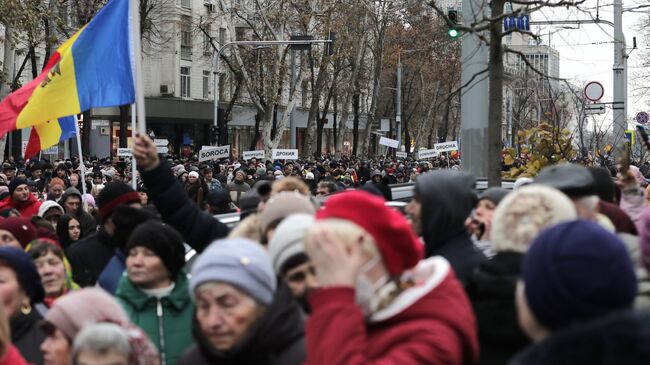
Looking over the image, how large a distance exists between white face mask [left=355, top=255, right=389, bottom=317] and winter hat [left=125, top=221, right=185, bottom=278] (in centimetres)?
197

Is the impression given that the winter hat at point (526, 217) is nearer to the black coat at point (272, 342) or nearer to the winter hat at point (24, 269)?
the black coat at point (272, 342)

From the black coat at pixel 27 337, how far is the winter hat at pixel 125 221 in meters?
1.40

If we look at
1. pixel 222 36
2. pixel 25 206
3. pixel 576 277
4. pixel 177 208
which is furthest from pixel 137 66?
pixel 222 36

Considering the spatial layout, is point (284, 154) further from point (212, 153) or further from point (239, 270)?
point (239, 270)

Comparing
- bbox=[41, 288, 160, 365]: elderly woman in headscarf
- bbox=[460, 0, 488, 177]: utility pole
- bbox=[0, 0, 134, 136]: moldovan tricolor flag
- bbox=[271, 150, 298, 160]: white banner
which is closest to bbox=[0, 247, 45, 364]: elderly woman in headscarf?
bbox=[41, 288, 160, 365]: elderly woman in headscarf

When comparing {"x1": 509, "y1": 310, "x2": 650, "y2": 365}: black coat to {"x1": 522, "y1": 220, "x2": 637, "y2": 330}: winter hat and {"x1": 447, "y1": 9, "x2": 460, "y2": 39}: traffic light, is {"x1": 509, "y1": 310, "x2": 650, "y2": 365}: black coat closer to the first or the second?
{"x1": 522, "y1": 220, "x2": 637, "y2": 330}: winter hat

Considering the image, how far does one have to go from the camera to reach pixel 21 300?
4.84m

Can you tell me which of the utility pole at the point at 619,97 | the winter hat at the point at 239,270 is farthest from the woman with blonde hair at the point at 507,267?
the utility pole at the point at 619,97

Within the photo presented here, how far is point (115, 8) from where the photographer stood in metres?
9.91

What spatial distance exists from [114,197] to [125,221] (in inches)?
39.3

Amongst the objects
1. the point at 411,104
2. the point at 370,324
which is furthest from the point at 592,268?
the point at 411,104

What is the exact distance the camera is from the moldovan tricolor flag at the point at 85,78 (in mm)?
9430

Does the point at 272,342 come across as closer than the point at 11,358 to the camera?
Yes

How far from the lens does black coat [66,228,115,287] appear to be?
6664 millimetres
